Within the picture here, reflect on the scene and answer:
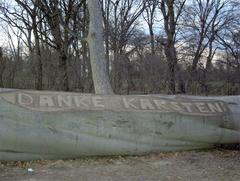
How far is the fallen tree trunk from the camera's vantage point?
20.8ft

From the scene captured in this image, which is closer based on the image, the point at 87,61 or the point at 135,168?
the point at 135,168

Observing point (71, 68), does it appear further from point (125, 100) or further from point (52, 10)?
point (125, 100)

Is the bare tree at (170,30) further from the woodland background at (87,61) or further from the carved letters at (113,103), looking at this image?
the carved letters at (113,103)

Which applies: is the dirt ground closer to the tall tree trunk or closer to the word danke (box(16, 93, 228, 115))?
the word danke (box(16, 93, 228, 115))

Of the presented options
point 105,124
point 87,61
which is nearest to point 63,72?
point 87,61

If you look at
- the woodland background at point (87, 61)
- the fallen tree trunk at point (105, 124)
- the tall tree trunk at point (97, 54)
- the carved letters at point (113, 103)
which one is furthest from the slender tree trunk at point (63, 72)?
the fallen tree trunk at point (105, 124)

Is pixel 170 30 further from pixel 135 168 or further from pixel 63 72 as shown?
pixel 135 168

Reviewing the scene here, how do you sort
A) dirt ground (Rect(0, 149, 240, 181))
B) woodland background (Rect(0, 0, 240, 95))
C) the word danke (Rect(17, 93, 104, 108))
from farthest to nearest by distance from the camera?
woodland background (Rect(0, 0, 240, 95)), the word danke (Rect(17, 93, 104, 108)), dirt ground (Rect(0, 149, 240, 181))

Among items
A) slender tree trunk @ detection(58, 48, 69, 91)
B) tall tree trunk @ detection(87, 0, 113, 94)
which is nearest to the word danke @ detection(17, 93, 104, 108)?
tall tree trunk @ detection(87, 0, 113, 94)

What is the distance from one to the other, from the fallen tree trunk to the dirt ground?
22 cm

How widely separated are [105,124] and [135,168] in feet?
3.77

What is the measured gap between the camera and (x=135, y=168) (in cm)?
605

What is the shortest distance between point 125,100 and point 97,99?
60 centimetres

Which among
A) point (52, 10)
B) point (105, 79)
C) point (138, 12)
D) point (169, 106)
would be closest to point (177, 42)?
point (138, 12)
